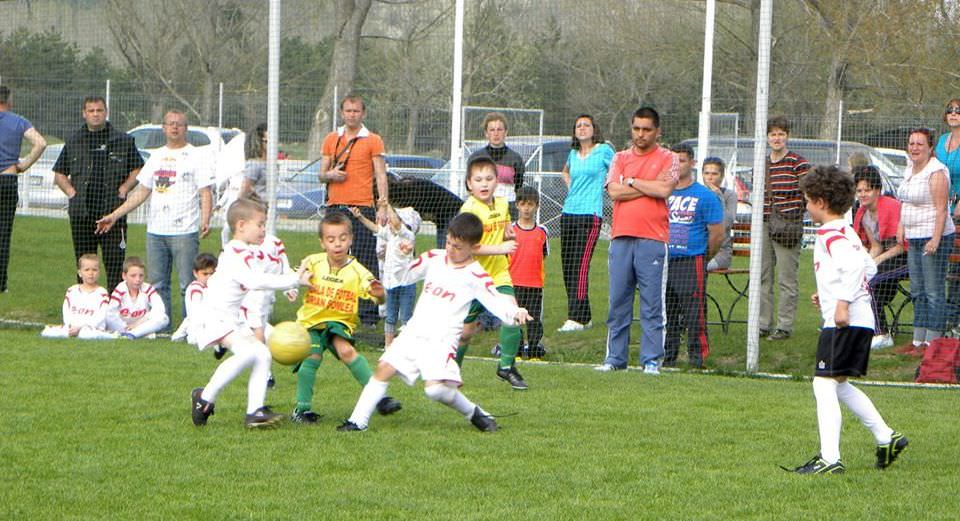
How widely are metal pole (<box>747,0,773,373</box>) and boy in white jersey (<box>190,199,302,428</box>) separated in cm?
491

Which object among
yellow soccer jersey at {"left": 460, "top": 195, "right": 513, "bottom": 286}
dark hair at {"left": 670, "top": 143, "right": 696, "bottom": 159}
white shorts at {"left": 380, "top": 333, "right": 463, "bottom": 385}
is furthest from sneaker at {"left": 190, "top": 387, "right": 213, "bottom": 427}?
dark hair at {"left": 670, "top": 143, "right": 696, "bottom": 159}

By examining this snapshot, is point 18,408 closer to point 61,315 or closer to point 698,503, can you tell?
point 698,503

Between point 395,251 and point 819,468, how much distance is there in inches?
230

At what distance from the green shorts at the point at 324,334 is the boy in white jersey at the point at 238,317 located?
0.38m

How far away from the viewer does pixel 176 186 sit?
12.3 metres

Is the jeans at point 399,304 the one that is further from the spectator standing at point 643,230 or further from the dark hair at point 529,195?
the spectator standing at point 643,230

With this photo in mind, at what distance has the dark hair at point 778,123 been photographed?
11.4m

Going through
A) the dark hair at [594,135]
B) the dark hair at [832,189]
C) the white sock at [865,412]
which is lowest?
the white sock at [865,412]

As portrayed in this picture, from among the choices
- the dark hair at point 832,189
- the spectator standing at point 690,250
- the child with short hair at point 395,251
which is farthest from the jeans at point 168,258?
the dark hair at point 832,189

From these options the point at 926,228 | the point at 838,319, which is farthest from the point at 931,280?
the point at 838,319

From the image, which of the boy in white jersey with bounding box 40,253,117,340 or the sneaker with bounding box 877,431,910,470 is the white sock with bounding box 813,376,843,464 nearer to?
the sneaker with bounding box 877,431,910,470

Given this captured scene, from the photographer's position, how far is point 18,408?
7.75 meters

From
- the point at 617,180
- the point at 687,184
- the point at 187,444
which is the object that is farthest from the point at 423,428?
the point at 687,184

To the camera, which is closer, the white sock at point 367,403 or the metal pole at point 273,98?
the white sock at point 367,403
